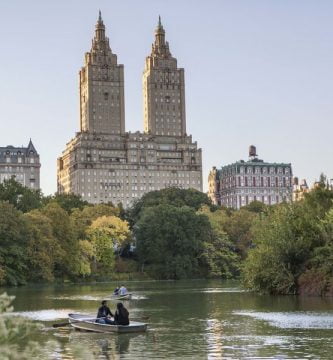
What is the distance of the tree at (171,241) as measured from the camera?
104250mm

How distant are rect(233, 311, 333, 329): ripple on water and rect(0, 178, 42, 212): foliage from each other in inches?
2865

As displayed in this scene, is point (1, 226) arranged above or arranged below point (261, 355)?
above

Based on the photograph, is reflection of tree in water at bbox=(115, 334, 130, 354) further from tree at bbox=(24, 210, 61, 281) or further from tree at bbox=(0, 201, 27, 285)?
tree at bbox=(24, 210, 61, 281)

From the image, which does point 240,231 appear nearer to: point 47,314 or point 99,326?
point 47,314

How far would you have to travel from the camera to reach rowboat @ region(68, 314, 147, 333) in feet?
102

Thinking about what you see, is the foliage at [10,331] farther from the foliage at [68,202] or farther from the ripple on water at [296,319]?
the foliage at [68,202]

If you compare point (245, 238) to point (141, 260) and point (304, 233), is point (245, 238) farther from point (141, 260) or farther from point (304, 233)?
point (304, 233)

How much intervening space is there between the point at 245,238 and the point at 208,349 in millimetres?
91313

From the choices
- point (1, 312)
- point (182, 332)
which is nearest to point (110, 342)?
point (182, 332)

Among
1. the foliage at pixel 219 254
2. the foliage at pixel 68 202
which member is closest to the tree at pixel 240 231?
the foliage at pixel 219 254

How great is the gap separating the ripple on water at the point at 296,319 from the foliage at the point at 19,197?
72.8 metres

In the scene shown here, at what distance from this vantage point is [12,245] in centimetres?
8325

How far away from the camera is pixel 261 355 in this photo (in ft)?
78.5

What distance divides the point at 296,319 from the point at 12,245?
52.1 meters
